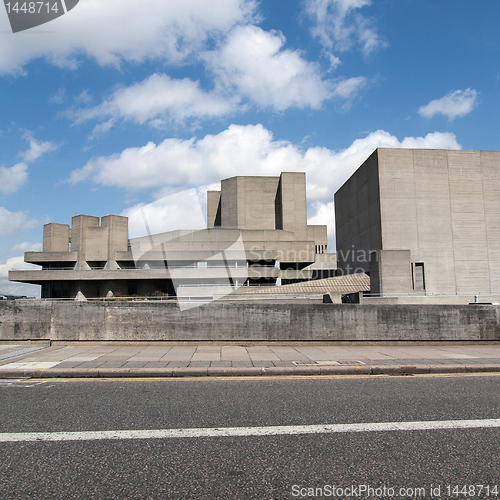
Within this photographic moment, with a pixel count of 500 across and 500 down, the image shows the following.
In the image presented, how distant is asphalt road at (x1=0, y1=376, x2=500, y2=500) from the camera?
3342 mm

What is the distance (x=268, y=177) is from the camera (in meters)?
78.4

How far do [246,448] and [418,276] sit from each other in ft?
134

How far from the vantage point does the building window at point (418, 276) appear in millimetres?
40594

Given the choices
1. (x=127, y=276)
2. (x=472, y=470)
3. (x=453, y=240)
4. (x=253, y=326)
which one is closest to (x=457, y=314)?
(x=253, y=326)

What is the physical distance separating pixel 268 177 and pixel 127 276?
3624cm

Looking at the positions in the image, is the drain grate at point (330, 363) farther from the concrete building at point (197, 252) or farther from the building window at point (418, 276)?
the concrete building at point (197, 252)

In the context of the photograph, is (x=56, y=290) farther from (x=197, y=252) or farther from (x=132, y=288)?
(x=197, y=252)

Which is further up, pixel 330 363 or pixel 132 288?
pixel 132 288

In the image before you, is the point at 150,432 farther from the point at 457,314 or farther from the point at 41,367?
the point at 457,314

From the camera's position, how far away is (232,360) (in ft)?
31.0

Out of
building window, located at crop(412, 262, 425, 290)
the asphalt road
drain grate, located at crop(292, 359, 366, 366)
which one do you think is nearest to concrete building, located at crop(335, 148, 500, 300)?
building window, located at crop(412, 262, 425, 290)

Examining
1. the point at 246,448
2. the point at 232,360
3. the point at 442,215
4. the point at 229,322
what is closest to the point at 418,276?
the point at 442,215

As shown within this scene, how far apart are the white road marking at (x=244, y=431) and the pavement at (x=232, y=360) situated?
342 cm

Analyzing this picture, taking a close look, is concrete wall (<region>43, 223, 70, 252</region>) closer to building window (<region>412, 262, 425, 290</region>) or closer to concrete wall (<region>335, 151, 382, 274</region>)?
concrete wall (<region>335, 151, 382, 274</region>)
